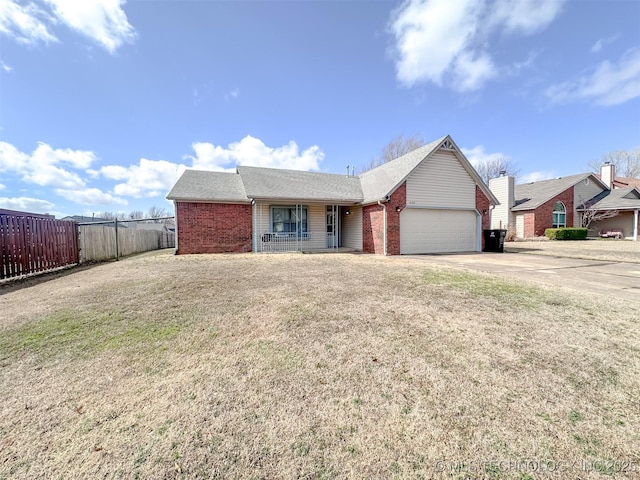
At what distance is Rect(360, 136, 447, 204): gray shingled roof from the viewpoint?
1325 cm

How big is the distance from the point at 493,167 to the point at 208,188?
43.5m

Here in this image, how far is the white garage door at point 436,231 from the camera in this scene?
1362 centimetres

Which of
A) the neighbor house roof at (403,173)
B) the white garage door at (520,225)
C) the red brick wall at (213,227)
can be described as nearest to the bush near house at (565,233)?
the white garage door at (520,225)

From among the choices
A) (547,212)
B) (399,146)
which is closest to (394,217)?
(547,212)

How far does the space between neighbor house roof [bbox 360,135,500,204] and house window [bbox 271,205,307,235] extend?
3.84 metres

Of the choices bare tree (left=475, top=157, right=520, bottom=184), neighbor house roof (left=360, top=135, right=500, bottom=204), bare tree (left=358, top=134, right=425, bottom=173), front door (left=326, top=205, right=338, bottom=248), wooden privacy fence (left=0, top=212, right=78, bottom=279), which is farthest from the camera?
bare tree (left=475, top=157, right=520, bottom=184)

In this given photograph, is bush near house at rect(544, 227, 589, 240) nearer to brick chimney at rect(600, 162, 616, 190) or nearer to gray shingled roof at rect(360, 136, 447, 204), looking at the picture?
brick chimney at rect(600, 162, 616, 190)

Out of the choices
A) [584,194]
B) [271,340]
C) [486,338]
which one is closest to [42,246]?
[271,340]

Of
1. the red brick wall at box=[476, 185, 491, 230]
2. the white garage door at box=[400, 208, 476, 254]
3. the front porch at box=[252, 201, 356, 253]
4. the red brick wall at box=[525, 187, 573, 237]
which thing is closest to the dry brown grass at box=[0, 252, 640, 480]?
the white garage door at box=[400, 208, 476, 254]

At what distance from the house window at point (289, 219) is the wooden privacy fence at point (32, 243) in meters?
8.72

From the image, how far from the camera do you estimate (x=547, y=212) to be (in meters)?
23.3

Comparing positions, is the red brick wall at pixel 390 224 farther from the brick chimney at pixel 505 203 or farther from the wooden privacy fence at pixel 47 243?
the brick chimney at pixel 505 203

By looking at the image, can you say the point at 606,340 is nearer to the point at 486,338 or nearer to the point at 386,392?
the point at 486,338

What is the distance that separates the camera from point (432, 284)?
6.35 metres
